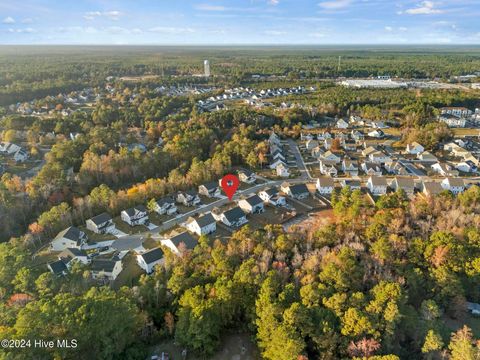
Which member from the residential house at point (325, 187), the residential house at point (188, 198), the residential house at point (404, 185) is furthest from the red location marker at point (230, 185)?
the residential house at point (404, 185)

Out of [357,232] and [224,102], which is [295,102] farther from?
[357,232]

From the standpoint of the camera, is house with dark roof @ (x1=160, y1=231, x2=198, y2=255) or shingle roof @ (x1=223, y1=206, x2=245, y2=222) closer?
house with dark roof @ (x1=160, y1=231, x2=198, y2=255)

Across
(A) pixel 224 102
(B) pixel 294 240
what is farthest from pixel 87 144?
(A) pixel 224 102

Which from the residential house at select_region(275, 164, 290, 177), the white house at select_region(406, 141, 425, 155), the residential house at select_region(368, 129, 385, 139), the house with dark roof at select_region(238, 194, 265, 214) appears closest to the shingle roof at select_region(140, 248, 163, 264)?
the house with dark roof at select_region(238, 194, 265, 214)

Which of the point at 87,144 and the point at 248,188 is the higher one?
the point at 87,144

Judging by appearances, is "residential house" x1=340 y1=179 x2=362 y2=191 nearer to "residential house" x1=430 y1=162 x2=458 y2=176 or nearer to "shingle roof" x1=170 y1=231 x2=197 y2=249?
"residential house" x1=430 y1=162 x2=458 y2=176

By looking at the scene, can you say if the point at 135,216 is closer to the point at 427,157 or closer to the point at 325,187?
the point at 325,187
